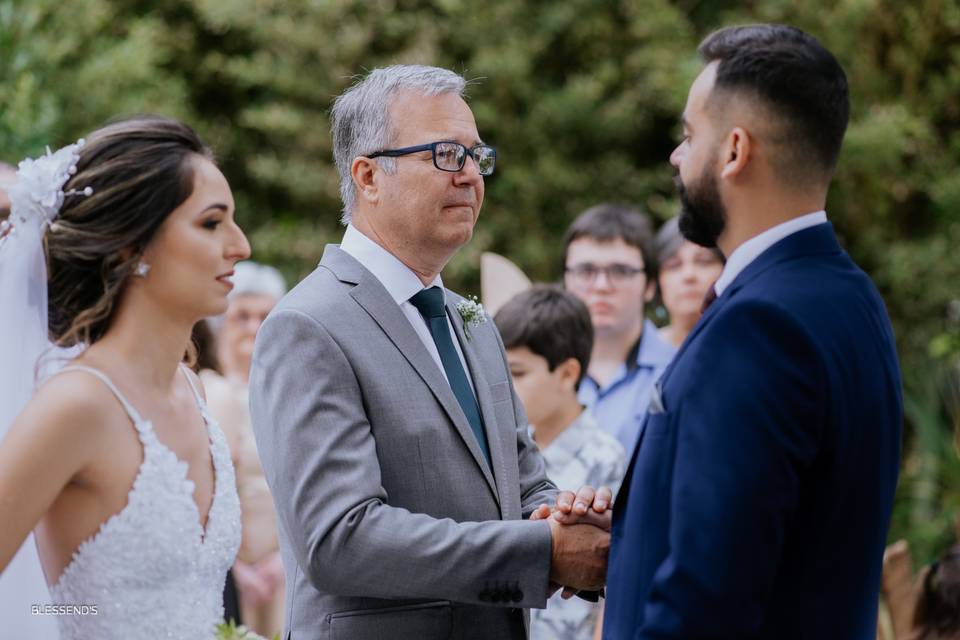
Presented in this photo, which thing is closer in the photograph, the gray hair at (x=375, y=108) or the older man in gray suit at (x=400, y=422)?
the older man in gray suit at (x=400, y=422)

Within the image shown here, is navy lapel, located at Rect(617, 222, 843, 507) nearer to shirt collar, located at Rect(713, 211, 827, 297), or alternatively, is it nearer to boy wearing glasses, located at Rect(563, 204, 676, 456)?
shirt collar, located at Rect(713, 211, 827, 297)

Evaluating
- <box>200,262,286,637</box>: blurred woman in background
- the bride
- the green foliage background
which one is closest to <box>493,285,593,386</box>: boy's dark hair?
<box>200,262,286,637</box>: blurred woman in background

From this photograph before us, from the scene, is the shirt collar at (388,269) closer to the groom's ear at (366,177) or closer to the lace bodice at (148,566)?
the groom's ear at (366,177)

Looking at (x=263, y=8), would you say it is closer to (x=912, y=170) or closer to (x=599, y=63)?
(x=599, y=63)

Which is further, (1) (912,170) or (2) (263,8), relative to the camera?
(2) (263,8)

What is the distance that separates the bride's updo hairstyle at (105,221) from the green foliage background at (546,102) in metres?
4.97

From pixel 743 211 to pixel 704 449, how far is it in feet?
1.76

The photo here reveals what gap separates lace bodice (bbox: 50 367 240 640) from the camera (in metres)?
2.64

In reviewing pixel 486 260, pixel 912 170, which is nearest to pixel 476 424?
pixel 486 260

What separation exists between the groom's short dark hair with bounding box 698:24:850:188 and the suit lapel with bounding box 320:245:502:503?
3.24 feet

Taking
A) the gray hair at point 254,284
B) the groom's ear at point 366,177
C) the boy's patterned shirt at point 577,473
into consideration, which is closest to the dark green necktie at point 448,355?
the groom's ear at point 366,177

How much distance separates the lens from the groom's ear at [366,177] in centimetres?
306

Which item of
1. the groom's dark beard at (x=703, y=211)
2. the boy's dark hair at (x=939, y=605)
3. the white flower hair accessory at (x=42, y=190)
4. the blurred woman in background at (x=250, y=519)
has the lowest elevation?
the boy's dark hair at (x=939, y=605)

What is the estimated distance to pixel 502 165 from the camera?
10.1 meters
